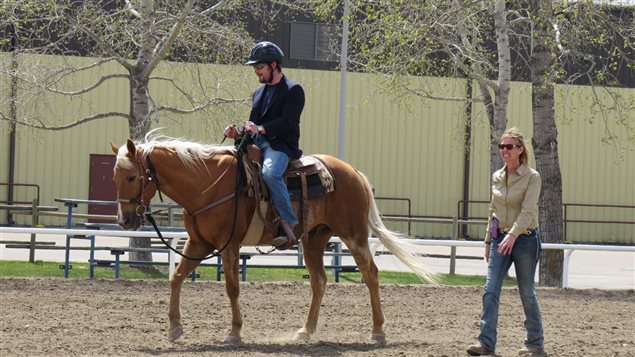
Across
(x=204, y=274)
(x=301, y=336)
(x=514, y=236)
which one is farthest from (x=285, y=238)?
(x=204, y=274)

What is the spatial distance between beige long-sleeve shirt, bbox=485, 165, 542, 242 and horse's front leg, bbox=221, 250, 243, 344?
224 cm

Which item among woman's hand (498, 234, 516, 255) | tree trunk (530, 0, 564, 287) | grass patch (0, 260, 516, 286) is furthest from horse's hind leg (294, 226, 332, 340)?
tree trunk (530, 0, 564, 287)

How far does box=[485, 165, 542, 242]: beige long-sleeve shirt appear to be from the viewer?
8289mm

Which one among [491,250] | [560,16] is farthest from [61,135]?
[491,250]

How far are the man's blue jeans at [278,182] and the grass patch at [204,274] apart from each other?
7394 mm

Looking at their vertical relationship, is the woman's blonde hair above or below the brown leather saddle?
above

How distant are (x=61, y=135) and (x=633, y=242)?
728 inches

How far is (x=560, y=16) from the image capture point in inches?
577

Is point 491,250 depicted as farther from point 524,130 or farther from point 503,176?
point 524,130

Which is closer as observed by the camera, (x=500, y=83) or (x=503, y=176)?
(x=503, y=176)

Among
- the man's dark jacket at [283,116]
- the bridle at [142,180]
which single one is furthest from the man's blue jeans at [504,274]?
the bridle at [142,180]

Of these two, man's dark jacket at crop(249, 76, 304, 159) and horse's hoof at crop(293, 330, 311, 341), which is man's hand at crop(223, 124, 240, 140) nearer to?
man's dark jacket at crop(249, 76, 304, 159)

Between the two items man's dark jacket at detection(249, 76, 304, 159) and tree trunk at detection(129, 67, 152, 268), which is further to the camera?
tree trunk at detection(129, 67, 152, 268)

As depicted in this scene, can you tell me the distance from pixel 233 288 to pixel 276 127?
57.8 inches
